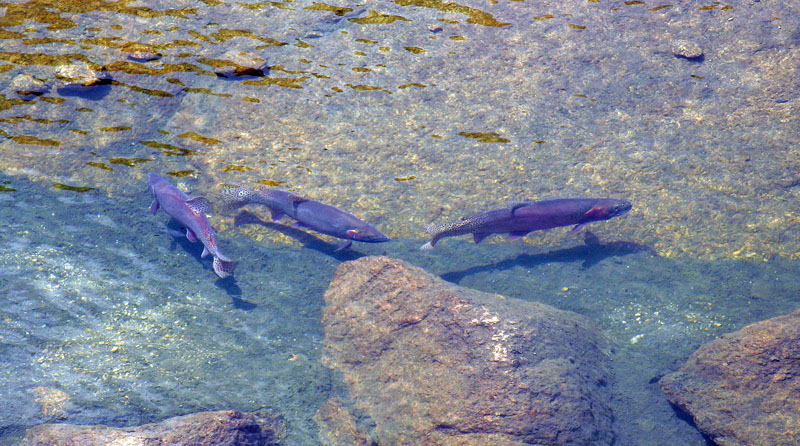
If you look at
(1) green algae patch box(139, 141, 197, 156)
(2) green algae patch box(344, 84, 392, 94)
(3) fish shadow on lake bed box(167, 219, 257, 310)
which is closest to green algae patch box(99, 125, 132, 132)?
A: (1) green algae patch box(139, 141, 197, 156)

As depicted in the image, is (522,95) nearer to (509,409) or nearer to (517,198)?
(517,198)

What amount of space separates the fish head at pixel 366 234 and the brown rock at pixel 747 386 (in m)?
3.37

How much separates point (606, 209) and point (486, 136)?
1.94 metres

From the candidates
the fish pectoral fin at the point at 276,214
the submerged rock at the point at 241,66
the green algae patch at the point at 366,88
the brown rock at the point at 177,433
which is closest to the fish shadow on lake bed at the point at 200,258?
the fish pectoral fin at the point at 276,214

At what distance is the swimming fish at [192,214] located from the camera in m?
5.91

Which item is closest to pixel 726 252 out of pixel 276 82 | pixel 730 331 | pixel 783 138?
pixel 730 331

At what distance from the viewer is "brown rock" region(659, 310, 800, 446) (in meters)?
4.61

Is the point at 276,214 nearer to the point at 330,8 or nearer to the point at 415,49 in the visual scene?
the point at 415,49

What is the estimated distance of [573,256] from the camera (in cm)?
660

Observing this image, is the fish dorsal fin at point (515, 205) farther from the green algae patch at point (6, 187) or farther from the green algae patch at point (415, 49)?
the green algae patch at point (6, 187)

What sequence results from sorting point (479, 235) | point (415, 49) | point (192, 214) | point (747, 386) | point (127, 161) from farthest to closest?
point (415, 49), point (127, 161), point (479, 235), point (192, 214), point (747, 386)

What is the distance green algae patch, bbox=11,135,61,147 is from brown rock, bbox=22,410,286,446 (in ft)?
13.2

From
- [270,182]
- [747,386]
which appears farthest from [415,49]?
[747,386]

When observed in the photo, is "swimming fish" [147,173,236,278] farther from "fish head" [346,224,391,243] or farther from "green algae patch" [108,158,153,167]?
"fish head" [346,224,391,243]
